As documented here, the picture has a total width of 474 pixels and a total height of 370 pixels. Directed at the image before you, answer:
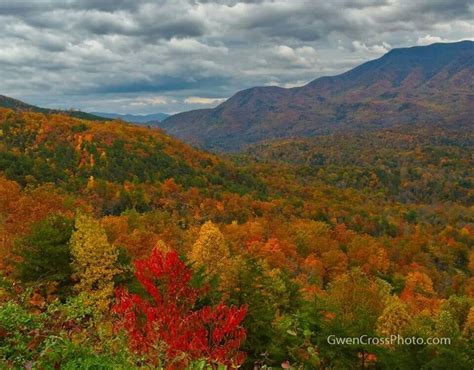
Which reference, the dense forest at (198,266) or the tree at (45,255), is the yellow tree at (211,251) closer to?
the dense forest at (198,266)

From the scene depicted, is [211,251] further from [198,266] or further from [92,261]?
[92,261]

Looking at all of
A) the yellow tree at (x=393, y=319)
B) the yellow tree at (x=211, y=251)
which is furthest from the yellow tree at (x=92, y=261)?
the yellow tree at (x=393, y=319)

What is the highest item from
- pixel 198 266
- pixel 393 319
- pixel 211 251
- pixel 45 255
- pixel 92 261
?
pixel 45 255

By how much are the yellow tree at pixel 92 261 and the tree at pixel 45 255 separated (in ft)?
2.68

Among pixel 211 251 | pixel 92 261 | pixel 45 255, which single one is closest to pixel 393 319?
pixel 211 251

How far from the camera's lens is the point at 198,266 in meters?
41.2

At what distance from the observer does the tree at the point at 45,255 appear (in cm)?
3152

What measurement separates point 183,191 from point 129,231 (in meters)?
65.8

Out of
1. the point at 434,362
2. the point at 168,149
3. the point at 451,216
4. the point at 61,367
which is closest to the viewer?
the point at 61,367

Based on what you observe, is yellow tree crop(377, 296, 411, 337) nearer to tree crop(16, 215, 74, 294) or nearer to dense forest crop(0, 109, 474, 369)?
dense forest crop(0, 109, 474, 369)

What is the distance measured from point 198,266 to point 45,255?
13632 mm

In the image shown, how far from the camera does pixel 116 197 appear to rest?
118 metres

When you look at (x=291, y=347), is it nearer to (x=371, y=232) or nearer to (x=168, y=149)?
(x=371, y=232)

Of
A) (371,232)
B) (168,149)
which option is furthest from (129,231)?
(168,149)
